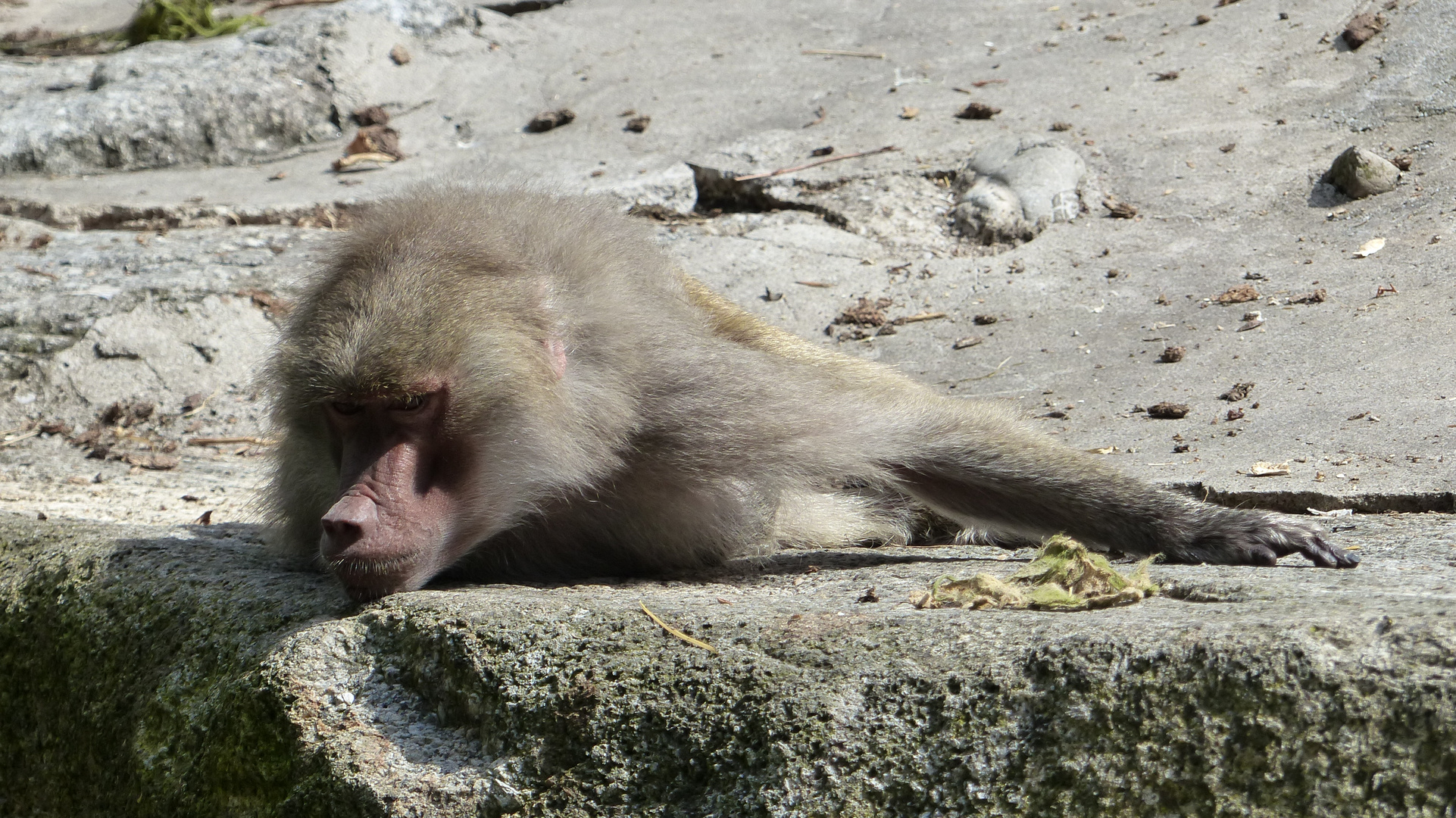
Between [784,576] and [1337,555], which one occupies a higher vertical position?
[1337,555]

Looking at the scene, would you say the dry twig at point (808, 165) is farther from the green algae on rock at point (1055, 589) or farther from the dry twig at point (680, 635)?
the dry twig at point (680, 635)

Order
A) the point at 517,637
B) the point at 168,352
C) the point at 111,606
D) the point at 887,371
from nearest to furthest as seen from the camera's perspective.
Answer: the point at 517,637
the point at 111,606
the point at 887,371
the point at 168,352

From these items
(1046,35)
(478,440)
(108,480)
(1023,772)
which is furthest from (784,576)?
(1046,35)

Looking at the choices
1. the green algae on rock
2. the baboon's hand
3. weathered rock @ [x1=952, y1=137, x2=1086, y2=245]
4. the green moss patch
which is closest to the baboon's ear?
the green algae on rock

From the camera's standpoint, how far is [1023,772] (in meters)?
2.27

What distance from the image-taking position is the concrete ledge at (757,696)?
2.15 m

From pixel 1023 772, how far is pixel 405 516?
5.15 ft

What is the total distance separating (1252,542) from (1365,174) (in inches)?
135

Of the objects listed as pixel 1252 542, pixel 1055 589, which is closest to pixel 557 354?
pixel 1055 589

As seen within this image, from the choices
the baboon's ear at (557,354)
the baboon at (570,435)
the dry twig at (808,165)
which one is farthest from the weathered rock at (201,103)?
the baboon's ear at (557,354)

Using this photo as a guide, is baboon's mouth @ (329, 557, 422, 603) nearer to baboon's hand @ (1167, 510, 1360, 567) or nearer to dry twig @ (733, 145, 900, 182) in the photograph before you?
baboon's hand @ (1167, 510, 1360, 567)

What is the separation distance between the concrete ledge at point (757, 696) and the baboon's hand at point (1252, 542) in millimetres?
153

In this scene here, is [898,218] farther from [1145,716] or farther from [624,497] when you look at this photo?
[1145,716]

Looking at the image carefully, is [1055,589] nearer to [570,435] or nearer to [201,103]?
[570,435]
